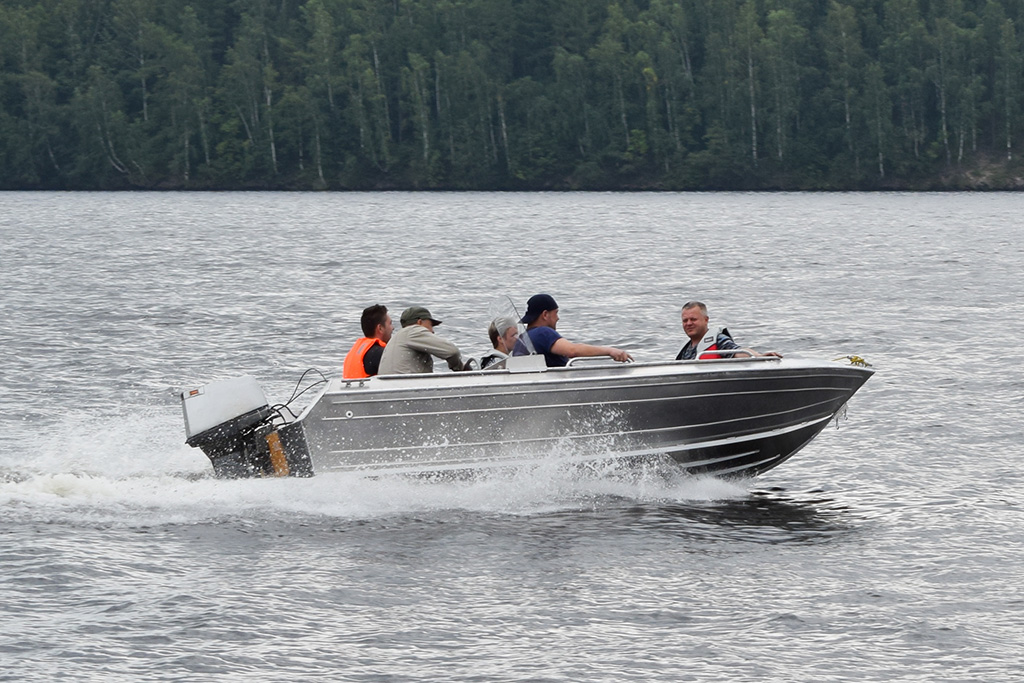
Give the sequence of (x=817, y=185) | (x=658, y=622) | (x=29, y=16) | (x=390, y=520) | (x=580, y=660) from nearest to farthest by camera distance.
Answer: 1. (x=580, y=660)
2. (x=658, y=622)
3. (x=390, y=520)
4. (x=817, y=185)
5. (x=29, y=16)

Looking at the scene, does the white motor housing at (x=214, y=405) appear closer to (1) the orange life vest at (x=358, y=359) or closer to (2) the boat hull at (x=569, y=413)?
(2) the boat hull at (x=569, y=413)

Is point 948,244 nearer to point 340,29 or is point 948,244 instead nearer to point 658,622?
point 658,622

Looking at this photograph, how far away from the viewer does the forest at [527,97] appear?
92250 mm

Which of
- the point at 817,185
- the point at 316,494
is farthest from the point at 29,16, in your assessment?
the point at 316,494

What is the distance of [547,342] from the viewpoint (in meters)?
11.9

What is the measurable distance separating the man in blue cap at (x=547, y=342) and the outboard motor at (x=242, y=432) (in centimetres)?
197

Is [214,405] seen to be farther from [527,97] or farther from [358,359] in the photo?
[527,97]

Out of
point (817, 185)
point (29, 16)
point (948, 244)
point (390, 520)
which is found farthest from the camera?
point (29, 16)

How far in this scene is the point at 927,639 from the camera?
8.67 meters

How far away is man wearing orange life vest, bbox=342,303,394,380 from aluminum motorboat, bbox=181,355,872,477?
1.54 ft

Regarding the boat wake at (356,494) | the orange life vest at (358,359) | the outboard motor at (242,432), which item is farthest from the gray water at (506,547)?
the orange life vest at (358,359)

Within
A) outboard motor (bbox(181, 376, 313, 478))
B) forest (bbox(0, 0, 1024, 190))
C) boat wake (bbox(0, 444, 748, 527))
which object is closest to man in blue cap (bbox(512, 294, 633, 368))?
boat wake (bbox(0, 444, 748, 527))

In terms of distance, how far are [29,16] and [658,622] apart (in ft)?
365

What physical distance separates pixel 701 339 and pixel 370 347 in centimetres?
277
